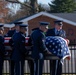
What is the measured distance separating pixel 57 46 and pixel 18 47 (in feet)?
3.95

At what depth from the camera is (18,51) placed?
11625 millimetres

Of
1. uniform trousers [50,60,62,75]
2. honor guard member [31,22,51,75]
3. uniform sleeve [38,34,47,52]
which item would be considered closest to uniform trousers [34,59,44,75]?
honor guard member [31,22,51,75]

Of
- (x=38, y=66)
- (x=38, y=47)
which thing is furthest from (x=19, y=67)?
(x=38, y=47)

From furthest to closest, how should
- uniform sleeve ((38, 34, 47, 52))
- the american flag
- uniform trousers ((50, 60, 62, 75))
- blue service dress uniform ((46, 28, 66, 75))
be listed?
uniform trousers ((50, 60, 62, 75)), blue service dress uniform ((46, 28, 66, 75)), the american flag, uniform sleeve ((38, 34, 47, 52))

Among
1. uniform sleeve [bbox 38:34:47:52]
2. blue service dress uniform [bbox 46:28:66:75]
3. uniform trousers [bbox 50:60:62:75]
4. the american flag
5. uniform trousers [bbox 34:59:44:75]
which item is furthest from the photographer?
uniform trousers [bbox 50:60:62:75]

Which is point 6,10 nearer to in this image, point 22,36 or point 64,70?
point 64,70

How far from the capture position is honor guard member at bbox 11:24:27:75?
11512 millimetres

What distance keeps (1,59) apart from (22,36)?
1134 millimetres

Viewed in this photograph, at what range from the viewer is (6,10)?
52688mm

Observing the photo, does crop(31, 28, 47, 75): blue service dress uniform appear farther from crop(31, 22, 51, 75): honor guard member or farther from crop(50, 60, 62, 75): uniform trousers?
crop(50, 60, 62, 75): uniform trousers

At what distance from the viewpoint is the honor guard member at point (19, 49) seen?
1151 centimetres

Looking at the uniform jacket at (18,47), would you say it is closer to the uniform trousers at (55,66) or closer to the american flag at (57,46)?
the american flag at (57,46)

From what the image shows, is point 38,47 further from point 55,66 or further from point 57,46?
point 55,66

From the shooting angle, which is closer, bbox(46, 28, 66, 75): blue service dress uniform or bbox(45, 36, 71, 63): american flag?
bbox(45, 36, 71, 63): american flag
